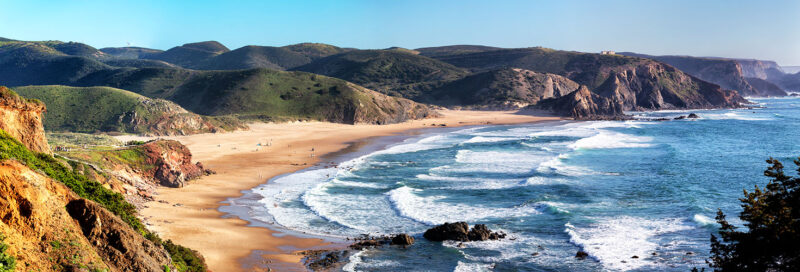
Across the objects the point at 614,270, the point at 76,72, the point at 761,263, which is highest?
the point at 76,72

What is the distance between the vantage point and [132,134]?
66.4 metres

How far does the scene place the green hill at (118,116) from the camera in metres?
68.3

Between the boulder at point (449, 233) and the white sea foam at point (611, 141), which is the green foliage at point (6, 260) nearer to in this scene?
the boulder at point (449, 233)

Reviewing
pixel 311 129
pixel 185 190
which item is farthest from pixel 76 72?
pixel 185 190

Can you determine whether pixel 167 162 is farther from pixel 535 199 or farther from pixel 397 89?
pixel 397 89

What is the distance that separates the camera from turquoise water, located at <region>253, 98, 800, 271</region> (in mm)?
22500

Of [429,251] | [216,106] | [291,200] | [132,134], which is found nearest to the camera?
[429,251]

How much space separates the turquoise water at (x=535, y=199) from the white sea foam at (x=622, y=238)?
0.05 meters

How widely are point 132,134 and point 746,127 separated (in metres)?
85.6

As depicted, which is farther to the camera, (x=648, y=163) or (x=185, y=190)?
(x=648, y=163)

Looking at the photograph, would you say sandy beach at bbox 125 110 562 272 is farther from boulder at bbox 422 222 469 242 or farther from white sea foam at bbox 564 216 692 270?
white sea foam at bbox 564 216 692 270

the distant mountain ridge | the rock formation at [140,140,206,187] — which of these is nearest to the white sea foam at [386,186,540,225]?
the rock formation at [140,140,206,187]

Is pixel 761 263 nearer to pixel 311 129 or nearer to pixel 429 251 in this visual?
pixel 429 251

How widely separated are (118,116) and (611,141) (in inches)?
2406
